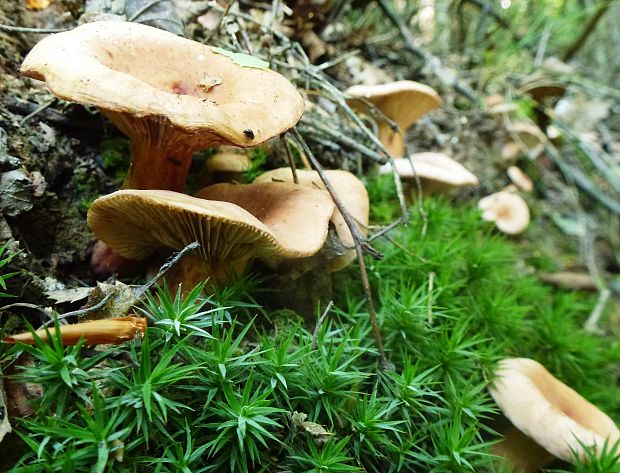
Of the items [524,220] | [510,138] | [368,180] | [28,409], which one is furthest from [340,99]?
[510,138]

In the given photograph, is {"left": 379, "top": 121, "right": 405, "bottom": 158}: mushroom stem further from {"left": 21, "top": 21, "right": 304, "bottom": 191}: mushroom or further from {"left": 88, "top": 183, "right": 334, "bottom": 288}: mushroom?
{"left": 21, "top": 21, "right": 304, "bottom": 191}: mushroom

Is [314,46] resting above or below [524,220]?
above

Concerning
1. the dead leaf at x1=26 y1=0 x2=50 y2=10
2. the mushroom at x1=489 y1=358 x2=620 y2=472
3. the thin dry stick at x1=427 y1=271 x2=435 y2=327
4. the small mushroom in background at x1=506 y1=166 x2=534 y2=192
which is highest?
the dead leaf at x1=26 y1=0 x2=50 y2=10

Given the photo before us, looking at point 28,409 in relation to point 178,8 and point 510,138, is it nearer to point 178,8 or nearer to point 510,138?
point 178,8

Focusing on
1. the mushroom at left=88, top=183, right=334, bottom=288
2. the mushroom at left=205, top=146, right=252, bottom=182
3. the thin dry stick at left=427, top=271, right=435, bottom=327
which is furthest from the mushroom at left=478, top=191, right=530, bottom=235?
the mushroom at left=88, top=183, right=334, bottom=288

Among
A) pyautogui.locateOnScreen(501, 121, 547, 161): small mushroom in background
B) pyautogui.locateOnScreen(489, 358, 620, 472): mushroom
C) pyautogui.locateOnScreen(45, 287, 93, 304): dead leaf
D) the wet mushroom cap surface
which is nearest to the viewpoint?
the wet mushroom cap surface

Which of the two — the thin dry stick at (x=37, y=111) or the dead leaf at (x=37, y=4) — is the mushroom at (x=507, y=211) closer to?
the thin dry stick at (x=37, y=111)

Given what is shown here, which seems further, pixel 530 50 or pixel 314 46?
pixel 530 50

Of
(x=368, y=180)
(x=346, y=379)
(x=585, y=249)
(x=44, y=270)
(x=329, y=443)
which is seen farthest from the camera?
(x=585, y=249)

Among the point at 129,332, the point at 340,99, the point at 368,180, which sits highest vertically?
the point at 340,99
